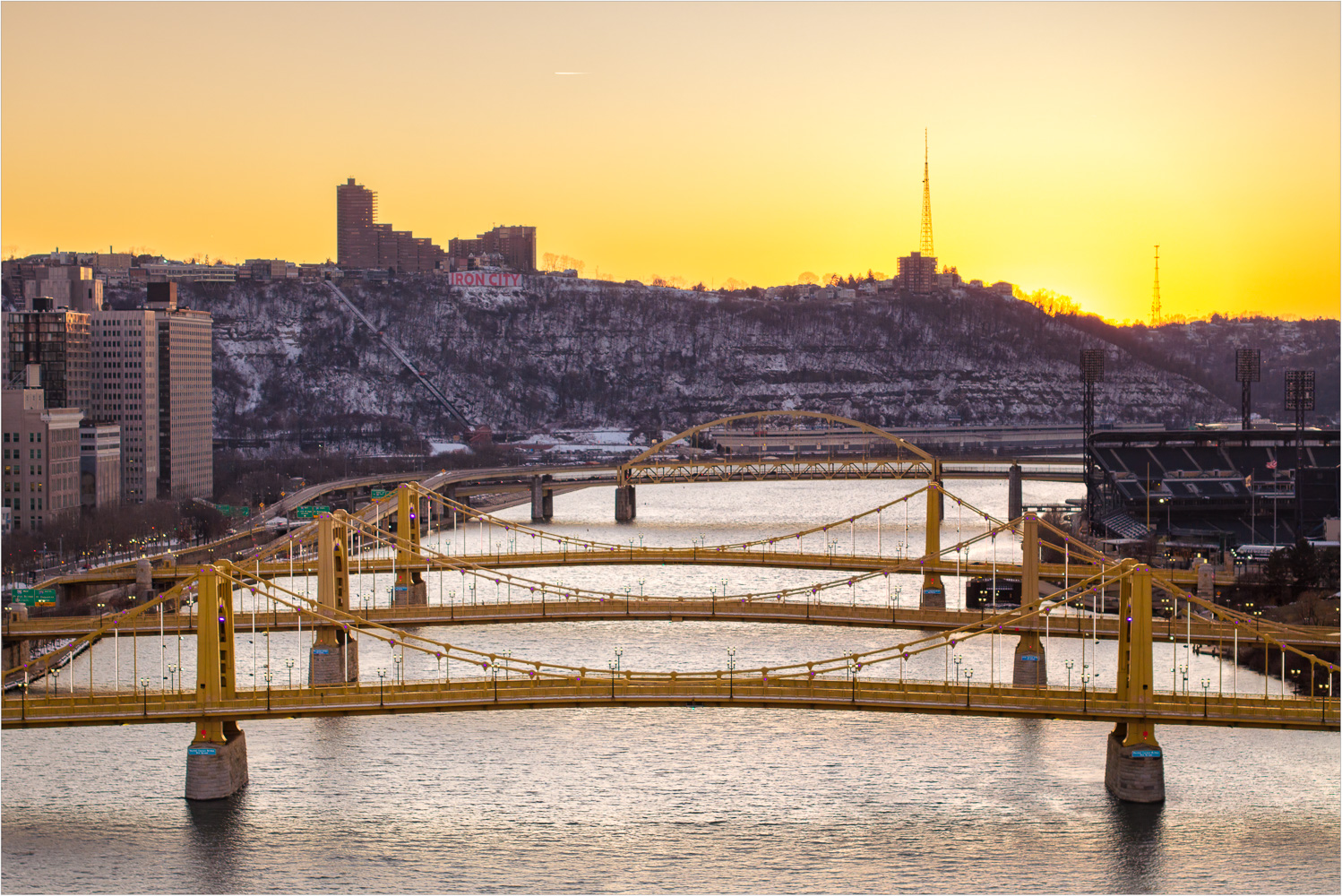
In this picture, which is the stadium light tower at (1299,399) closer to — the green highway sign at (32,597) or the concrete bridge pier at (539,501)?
the concrete bridge pier at (539,501)

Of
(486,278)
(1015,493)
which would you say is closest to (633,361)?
(486,278)

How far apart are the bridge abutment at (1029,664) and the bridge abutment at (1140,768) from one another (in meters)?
7.27

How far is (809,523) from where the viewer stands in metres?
73.3

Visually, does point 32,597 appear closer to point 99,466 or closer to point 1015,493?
point 99,466

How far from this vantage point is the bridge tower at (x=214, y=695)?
91.3 feet

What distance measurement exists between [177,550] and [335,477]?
39.6 meters

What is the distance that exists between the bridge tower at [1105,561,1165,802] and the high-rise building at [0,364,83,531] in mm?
46071

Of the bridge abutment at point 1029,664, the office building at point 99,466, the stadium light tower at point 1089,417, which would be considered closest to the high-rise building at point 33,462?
the office building at point 99,466

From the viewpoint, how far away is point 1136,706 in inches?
1094

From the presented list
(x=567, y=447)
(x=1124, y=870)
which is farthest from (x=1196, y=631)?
(x=567, y=447)

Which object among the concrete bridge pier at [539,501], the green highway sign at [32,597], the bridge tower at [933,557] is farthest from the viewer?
the concrete bridge pier at [539,501]

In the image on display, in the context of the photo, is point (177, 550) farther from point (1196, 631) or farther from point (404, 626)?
point (1196, 631)

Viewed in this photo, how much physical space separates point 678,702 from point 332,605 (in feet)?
43.4

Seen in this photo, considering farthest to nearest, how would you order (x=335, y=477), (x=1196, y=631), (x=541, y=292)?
1. (x=541, y=292)
2. (x=335, y=477)
3. (x=1196, y=631)
